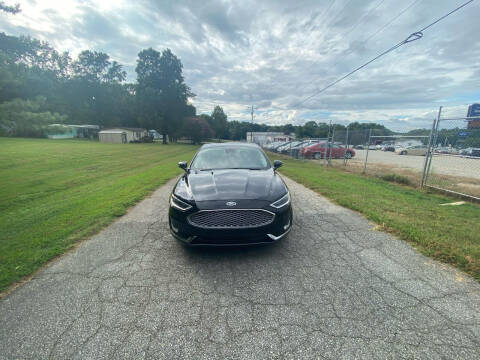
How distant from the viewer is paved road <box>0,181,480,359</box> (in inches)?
61.7

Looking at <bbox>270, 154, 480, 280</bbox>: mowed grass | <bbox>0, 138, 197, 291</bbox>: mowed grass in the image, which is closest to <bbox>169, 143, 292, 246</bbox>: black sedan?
<bbox>0, 138, 197, 291</bbox>: mowed grass

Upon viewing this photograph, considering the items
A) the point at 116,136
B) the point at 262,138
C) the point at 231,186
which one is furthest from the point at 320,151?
the point at 116,136

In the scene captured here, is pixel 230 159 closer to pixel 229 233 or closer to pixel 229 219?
pixel 229 219

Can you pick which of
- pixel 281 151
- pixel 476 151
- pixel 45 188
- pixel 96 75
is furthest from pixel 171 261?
pixel 96 75

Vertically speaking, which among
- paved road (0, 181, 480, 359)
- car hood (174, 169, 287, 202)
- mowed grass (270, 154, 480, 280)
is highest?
car hood (174, 169, 287, 202)

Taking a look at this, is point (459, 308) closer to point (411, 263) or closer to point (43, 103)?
point (411, 263)

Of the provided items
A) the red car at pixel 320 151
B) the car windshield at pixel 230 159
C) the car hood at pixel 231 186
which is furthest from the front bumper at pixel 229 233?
the red car at pixel 320 151

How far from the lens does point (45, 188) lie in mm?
6965

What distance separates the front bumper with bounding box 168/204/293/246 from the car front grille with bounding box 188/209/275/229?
46mm

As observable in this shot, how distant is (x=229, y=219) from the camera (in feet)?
8.41

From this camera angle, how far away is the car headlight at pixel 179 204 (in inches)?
106

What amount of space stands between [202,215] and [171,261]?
74 cm

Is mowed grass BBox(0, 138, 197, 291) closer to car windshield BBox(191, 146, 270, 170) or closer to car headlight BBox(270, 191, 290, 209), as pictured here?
car windshield BBox(191, 146, 270, 170)

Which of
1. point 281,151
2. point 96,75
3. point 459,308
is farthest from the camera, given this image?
point 96,75
